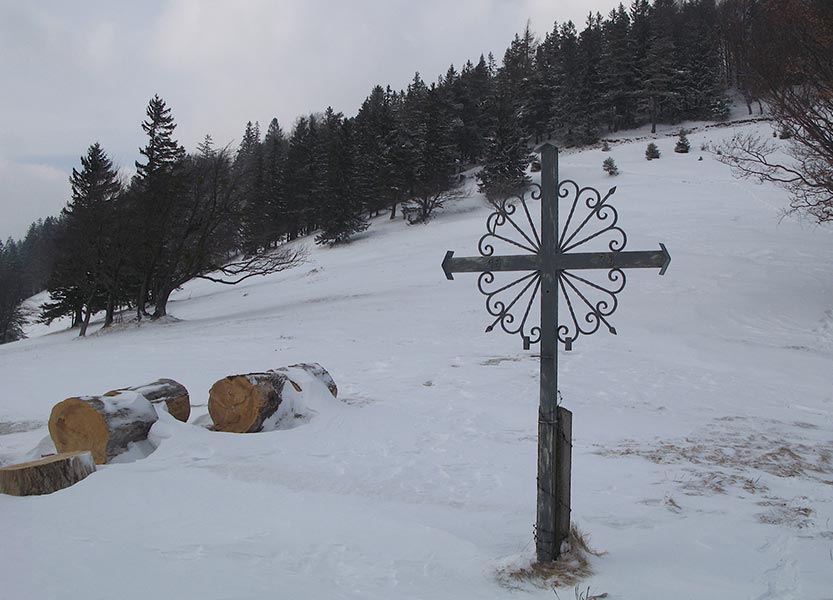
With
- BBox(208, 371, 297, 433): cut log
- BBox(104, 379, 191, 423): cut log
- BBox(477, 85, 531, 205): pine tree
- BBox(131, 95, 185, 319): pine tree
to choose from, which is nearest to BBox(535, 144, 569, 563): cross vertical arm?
BBox(208, 371, 297, 433): cut log

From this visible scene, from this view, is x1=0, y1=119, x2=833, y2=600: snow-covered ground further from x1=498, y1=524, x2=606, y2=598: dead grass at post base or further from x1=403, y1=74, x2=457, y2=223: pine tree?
x1=403, y1=74, x2=457, y2=223: pine tree

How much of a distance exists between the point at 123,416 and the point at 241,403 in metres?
1.29

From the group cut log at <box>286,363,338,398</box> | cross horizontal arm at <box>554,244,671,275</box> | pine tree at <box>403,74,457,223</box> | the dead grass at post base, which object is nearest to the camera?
the dead grass at post base

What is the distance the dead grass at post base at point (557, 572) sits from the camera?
2973mm

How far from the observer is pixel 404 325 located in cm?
1455

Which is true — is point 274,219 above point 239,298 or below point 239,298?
above

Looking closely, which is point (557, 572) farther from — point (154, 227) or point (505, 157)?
point (505, 157)

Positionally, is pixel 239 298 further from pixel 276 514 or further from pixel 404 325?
pixel 276 514

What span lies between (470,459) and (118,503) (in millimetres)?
3171

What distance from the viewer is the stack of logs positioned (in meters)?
4.22

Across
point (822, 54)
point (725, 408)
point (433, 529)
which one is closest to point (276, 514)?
point (433, 529)

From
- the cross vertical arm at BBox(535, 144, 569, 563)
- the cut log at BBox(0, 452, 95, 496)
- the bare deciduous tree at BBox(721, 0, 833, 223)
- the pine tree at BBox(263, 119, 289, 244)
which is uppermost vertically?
the pine tree at BBox(263, 119, 289, 244)

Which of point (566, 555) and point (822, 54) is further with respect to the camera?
point (822, 54)

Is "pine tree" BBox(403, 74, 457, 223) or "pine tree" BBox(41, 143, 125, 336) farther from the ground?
"pine tree" BBox(403, 74, 457, 223)
